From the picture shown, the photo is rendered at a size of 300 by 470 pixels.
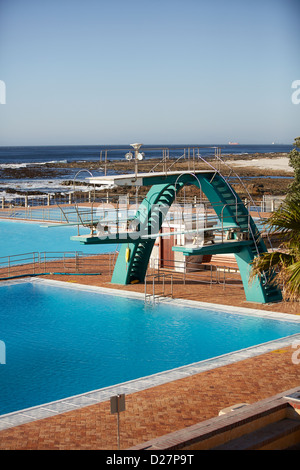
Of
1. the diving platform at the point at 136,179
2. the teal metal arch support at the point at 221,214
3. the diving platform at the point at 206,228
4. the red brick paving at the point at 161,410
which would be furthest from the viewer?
the teal metal arch support at the point at 221,214

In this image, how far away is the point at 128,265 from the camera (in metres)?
22.6

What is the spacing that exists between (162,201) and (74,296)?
4196 millimetres

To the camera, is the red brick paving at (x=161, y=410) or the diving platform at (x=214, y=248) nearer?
the red brick paving at (x=161, y=410)

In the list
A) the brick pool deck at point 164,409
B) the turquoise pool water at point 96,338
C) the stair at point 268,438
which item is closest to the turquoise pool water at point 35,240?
the turquoise pool water at point 96,338

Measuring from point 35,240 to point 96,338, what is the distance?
18009 mm

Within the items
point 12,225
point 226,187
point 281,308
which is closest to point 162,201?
point 226,187

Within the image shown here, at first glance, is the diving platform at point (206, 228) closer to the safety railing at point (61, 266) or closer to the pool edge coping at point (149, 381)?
the pool edge coping at point (149, 381)

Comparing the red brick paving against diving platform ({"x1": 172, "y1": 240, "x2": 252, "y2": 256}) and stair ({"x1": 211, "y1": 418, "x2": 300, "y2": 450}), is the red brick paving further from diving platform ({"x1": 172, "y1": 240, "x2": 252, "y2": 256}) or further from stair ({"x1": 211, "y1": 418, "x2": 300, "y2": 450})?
diving platform ({"x1": 172, "y1": 240, "x2": 252, "y2": 256})

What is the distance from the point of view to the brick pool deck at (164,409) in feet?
34.1

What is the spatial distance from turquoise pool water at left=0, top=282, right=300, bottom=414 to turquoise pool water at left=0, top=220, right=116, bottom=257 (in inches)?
392

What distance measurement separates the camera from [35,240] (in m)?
34.7

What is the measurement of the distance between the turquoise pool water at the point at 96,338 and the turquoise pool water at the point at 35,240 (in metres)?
9.96

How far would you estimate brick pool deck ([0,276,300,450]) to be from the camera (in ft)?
34.1
